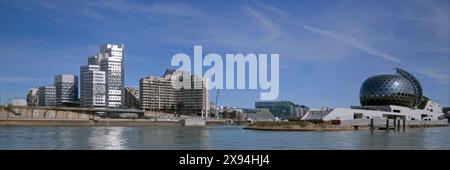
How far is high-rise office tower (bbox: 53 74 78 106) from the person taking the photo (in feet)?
390

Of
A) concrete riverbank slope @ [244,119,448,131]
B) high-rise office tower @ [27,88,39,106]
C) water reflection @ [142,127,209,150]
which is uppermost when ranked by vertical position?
high-rise office tower @ [27,88,39,106]

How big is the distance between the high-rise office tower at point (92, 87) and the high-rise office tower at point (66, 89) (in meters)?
2.22

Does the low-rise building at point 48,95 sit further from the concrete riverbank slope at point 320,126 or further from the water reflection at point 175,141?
the water reflection at point 175,141

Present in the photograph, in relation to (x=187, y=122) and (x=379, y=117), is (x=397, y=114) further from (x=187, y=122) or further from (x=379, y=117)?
(x=187, y=122)

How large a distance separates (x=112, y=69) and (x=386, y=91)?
2815 inches

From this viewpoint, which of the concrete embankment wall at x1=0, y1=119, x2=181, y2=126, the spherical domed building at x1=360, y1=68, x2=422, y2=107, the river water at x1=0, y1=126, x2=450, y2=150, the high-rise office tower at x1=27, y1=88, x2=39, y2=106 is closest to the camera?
the river water at x1=0, y1=126, x2=450, y2=150

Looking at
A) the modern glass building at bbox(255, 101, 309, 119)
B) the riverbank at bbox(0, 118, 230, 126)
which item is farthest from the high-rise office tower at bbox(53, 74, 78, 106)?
the modern glass building at bbox(255, 101, 309, 119)

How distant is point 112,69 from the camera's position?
127m

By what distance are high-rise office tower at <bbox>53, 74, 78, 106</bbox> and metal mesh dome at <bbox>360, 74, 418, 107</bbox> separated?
66298 mm

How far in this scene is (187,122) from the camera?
91.5 metres

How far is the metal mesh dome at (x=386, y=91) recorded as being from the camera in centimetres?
7525

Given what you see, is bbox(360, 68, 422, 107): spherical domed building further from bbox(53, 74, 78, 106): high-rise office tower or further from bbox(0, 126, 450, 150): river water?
bbox(53, 74, 78, 106): high-rise office tower
